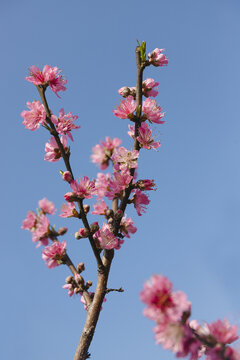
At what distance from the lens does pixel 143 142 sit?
3.62 m

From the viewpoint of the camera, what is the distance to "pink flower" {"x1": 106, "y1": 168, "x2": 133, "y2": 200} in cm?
340

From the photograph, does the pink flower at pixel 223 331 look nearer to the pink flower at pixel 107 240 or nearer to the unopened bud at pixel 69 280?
Result: the pink flower at pixel 107 240

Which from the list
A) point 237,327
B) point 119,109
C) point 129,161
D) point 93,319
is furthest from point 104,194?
point 237,327

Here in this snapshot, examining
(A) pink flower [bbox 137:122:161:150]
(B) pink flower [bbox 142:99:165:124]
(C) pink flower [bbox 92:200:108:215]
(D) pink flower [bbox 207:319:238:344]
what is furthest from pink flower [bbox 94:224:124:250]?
(D) pink flower [bbox 207:319:238:344]

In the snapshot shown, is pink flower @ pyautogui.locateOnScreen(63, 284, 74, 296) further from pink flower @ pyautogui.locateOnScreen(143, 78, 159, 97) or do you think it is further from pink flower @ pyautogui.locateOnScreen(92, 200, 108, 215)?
pink flower @ pyautogui.locateOnScreen(143, 78, 159, 97)

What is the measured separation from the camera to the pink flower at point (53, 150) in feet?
12.2

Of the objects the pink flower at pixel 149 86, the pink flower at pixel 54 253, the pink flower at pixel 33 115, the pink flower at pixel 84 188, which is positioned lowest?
the pink flower at pixel 54 253

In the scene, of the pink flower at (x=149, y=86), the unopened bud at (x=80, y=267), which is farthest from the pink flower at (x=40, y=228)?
the pink flower at (x=149, y=86)

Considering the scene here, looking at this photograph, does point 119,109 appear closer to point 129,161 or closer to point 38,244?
point 129,161

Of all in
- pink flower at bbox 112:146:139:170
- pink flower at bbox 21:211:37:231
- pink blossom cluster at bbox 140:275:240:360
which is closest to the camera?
pink blossom cluster at bbox 140:275:240:360

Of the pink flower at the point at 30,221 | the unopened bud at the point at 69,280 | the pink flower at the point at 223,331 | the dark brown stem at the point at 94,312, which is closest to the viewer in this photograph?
the pink flower at the point at 223,331

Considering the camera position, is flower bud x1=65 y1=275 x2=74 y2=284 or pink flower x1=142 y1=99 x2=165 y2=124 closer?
flower bud x1=65 y1=275 x2=74 y2=284

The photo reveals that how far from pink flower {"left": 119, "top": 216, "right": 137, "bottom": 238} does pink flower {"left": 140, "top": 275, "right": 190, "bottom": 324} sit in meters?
1.61

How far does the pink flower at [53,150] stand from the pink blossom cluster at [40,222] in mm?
565
